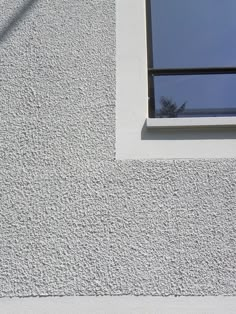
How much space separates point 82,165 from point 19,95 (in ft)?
2.19

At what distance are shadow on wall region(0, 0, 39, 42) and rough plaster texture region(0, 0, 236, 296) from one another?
280mm

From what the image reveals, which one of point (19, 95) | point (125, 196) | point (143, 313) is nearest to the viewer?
point (143, 313)

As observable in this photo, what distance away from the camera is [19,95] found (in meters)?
2.88

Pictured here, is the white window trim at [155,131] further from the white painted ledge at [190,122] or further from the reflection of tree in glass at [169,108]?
the reflection of tree in glass at [169,108]

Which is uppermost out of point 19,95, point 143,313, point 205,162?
point 19,95

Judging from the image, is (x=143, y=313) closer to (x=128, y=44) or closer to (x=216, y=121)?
(x=216, y=121)

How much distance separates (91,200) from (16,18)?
1.44 metres

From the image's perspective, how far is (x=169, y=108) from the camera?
295cm

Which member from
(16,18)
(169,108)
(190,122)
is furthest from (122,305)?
(16,18)

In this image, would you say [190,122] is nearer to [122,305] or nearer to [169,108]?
[169,108]

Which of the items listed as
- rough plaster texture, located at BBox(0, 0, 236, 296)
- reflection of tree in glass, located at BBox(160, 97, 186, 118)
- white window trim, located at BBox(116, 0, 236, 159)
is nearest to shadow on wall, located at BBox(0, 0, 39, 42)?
rough plaster texture, located at BBox(0, 0, 236, 296)

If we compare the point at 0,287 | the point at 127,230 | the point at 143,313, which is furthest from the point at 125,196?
the point at 0,287

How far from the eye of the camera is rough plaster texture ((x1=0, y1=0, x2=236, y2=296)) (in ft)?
8.19

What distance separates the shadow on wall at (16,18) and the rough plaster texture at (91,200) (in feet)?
0.92
